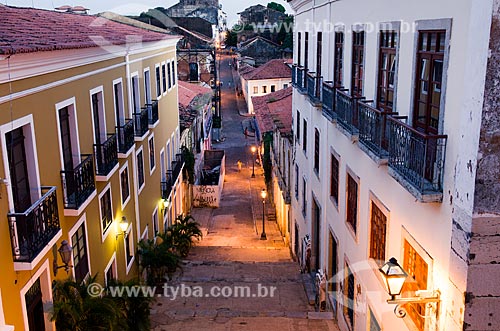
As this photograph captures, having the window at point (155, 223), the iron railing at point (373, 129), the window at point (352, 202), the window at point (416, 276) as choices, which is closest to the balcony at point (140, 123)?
the window at point (155, 223)

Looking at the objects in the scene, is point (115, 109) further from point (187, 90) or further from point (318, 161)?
point (187, 90)

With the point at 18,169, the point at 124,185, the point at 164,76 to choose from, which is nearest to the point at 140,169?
the point at 124,185

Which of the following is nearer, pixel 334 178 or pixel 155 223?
pixel 334 178

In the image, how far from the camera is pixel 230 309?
1448cm

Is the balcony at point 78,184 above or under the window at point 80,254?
above

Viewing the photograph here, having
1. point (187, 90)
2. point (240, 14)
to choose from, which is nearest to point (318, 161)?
point (187, 90)

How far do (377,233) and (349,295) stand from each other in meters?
2.97

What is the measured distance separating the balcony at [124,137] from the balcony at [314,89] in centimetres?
509

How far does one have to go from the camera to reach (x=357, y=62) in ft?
37.3

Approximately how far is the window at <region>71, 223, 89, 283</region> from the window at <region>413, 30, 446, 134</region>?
674 cm

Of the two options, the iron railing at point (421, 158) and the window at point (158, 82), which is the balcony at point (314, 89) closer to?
the iron railing at point (421, 158)

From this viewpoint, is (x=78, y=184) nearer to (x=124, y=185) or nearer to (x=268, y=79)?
(x=124, y=185)

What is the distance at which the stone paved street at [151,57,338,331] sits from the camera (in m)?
13.0

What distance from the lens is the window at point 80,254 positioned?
405 inches
